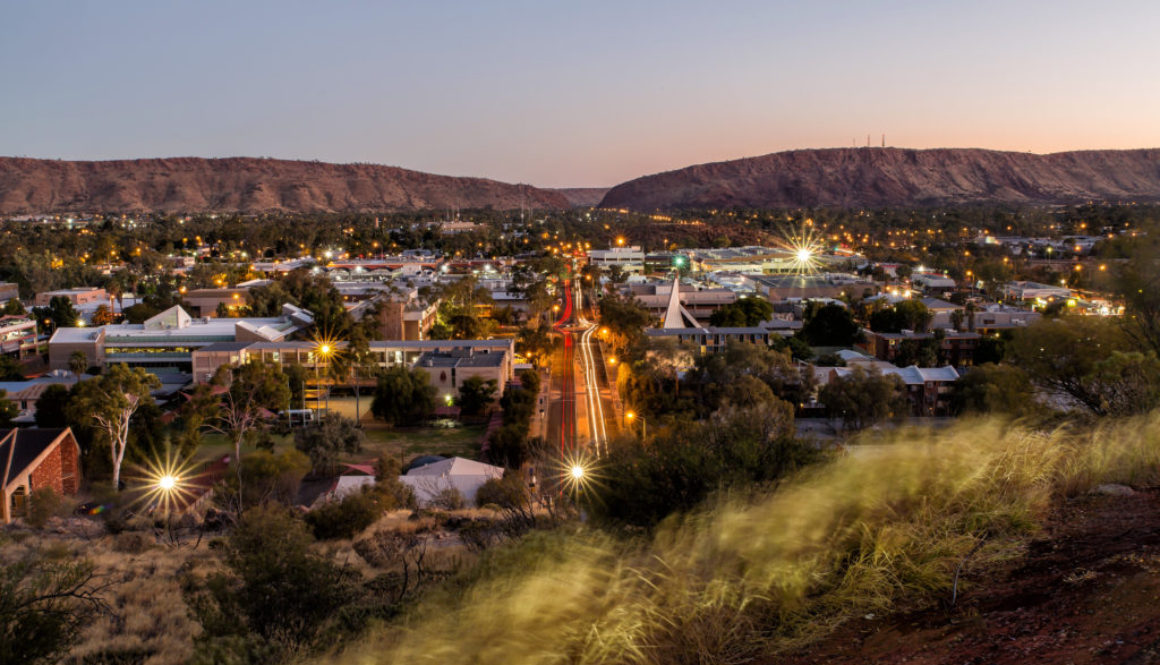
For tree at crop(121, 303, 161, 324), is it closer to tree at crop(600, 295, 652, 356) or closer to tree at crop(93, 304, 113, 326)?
tree at crop(93, 304, 113, 326)

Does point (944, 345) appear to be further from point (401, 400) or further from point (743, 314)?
point (401, 400)

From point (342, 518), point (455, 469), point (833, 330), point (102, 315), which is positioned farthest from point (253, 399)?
point (102, 315)

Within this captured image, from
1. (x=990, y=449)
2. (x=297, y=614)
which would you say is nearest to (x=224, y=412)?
(x=297, y=614)

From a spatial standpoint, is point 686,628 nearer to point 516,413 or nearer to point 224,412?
point 516,413

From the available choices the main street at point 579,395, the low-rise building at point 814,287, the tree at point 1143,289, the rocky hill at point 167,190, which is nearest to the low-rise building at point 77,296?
the main street at point 579,395

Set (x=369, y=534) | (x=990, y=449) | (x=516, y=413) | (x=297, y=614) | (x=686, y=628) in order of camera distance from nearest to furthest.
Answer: (x=686, y=628)
(x=297, y=614)
(x=990, y=449)
(x=369, y=534)
(x=516, y=413)

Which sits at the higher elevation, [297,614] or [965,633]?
[965,633]

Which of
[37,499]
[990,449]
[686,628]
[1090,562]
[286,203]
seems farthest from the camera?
[286,203]

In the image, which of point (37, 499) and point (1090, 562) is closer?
point (1090, 562)
